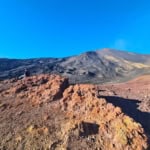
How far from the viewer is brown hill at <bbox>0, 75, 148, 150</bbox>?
9.35m

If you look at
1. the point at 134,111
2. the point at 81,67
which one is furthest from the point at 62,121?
the point at 81,67

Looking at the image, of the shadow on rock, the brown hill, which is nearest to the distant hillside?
the shadow on rock

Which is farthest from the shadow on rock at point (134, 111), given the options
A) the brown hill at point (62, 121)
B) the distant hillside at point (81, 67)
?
the distant hillside at point (81, 67)

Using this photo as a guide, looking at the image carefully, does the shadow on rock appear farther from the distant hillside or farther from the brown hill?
the distant hillside

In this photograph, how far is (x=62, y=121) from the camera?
1088cm

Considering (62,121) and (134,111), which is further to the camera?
(134,111)

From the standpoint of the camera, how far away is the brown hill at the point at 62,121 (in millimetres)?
9352

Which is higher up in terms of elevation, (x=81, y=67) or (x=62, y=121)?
(x=81, y=67)

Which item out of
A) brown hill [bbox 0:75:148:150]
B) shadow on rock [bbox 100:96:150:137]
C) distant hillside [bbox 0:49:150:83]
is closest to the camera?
brown hill [bbox 0:75:148:150]

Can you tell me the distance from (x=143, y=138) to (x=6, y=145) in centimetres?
554

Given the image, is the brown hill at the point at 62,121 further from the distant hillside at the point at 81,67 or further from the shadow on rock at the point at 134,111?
the distant hillside at the point at 81,67

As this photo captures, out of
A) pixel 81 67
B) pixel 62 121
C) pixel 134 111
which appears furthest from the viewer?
pixel 81 67

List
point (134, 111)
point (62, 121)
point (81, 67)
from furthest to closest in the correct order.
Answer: point (81, 67) → point (134, 111) → point (62, 121)

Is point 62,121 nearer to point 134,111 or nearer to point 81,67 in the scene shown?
point 134,111
